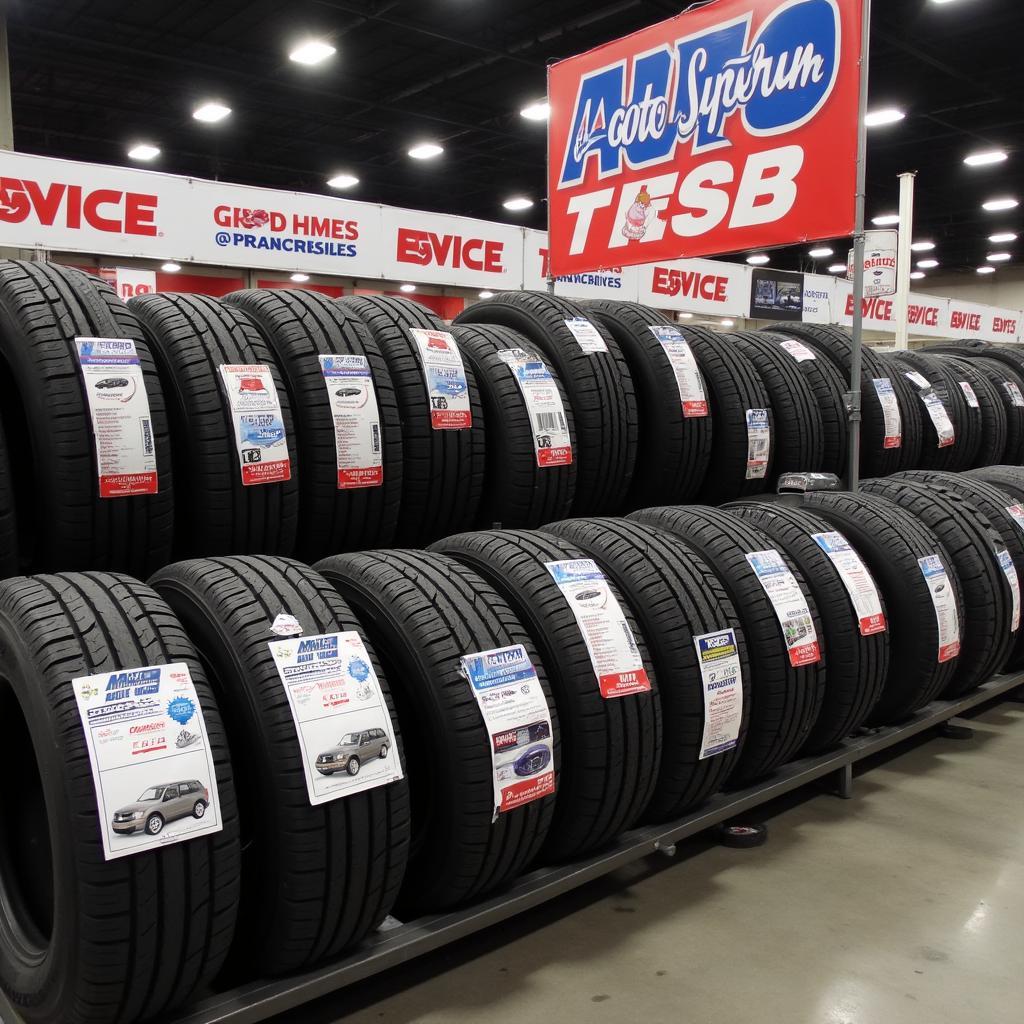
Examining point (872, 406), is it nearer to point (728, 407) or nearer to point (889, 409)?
point (889, 409)

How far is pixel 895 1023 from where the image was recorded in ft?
6.34

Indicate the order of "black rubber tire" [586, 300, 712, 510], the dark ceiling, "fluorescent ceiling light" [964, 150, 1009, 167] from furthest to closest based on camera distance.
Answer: "fluorescent ceiling light" [964, 150, 1009, 167]
the dark ceiling
"black rubber tire" [586, 300, 712, 510]

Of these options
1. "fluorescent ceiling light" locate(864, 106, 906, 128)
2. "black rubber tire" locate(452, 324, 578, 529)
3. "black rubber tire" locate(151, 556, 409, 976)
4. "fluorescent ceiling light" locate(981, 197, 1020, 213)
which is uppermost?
"fluorescent ceiling light" locate(981, 197, 1020, 213)

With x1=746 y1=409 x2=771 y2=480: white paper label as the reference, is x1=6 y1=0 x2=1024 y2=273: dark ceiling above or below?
above

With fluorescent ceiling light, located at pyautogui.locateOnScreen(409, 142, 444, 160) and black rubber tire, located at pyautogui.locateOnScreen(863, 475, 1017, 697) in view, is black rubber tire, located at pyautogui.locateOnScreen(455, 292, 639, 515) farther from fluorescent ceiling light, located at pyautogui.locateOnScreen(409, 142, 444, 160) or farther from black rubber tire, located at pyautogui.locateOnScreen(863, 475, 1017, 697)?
fluorescent ceiling light, located at pyautogui.locateOnScreen(409, 142, 444, 160)

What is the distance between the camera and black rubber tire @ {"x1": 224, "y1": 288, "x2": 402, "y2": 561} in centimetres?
253

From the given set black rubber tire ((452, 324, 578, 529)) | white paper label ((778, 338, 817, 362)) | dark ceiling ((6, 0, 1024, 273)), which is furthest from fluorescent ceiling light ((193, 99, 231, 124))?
black rubber tire ((452, 324, 578, 529))

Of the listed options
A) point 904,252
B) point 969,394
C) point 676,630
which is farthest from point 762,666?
point 904,252

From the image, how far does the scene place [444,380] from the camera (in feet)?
9.07

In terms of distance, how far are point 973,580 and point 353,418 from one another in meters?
2.28

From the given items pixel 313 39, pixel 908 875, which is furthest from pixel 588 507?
pixel 313 39

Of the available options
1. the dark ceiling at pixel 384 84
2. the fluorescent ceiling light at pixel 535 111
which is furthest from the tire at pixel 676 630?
the fluorescent ceiling light at pixel 535 111

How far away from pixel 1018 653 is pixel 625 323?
2131 millimetres

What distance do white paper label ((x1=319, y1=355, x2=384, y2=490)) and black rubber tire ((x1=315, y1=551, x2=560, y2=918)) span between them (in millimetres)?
407
